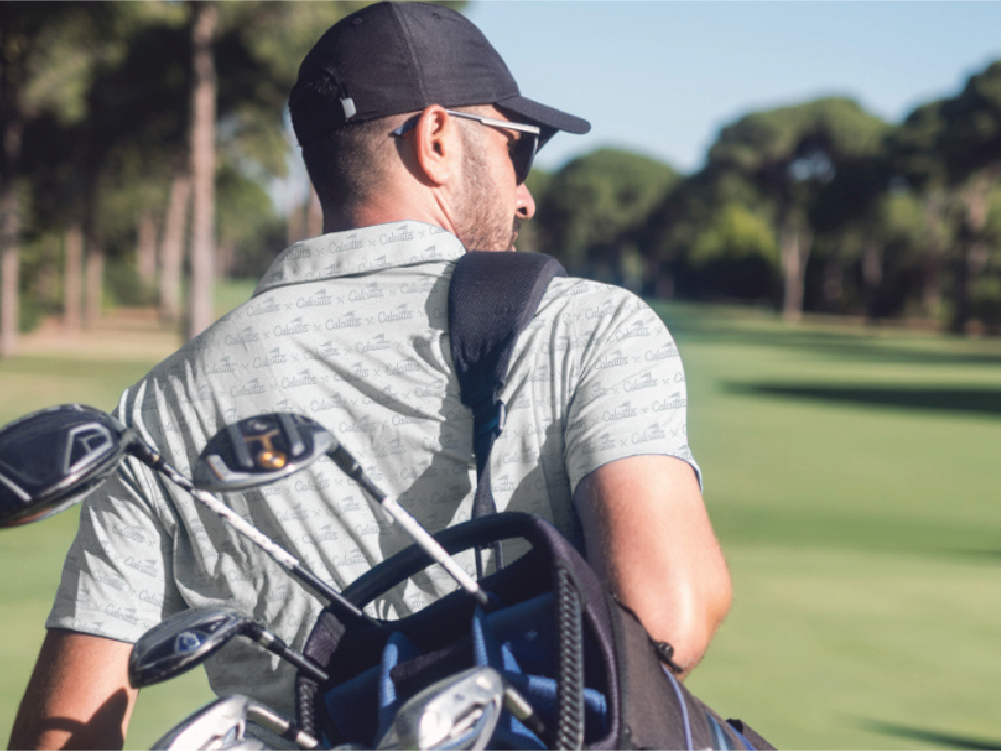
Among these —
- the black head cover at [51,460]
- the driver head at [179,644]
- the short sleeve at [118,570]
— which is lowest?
the short sleeve at [118,570]

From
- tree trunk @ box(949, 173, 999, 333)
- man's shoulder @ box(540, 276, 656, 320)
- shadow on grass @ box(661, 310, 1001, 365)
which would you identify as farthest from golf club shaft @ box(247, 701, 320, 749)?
tree trunk @ box(949, 173, 999, 333)

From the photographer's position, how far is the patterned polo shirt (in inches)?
62.7

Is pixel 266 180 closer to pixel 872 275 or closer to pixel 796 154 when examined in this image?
pixel 872 275

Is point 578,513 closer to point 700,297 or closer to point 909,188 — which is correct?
point 909,188

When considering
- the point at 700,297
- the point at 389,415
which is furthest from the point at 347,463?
the point at 700,297

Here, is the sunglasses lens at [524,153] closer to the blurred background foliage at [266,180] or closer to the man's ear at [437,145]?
the man's ear at [437,145]

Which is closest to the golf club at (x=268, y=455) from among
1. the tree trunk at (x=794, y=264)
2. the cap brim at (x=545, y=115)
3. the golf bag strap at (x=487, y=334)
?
the golf bag strap at (x=487, y=334)

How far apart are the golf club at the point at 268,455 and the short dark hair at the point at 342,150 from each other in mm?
615

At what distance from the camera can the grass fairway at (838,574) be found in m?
4.57

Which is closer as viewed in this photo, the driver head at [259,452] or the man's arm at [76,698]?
the driver head at [259,452]

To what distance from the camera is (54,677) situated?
1768 millimetres

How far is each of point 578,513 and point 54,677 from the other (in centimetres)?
83

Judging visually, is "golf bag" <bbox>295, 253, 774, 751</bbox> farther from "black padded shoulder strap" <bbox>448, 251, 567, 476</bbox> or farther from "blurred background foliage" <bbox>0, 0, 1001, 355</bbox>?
"blurred background foliage" <bbox>0, 0, 1001, 355</bbox>

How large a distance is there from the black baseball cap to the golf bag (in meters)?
0.33
